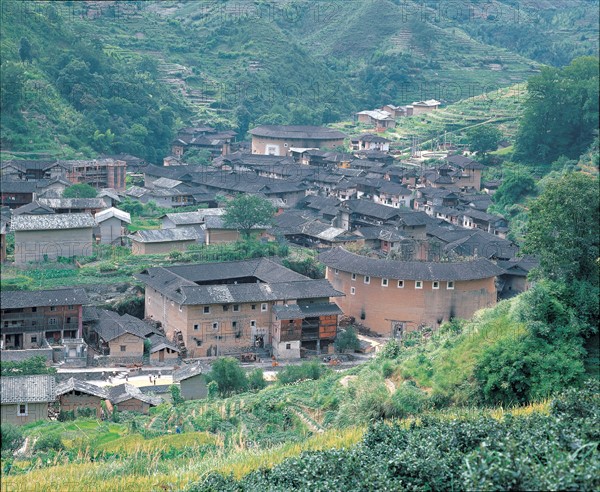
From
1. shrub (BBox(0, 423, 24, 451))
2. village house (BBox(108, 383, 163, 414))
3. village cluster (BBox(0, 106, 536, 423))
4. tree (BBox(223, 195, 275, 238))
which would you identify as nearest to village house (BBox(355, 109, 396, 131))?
village cluster (BBox(0, 106, 536, 423))

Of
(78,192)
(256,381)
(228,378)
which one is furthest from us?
(78,192)

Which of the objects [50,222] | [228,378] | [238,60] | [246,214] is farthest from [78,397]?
[238,60]

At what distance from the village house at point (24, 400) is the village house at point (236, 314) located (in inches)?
124

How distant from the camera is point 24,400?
22.6 ft

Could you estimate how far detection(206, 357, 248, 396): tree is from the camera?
27.5ft

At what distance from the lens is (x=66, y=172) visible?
1552 centimetres

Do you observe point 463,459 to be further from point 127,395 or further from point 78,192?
point 78,192

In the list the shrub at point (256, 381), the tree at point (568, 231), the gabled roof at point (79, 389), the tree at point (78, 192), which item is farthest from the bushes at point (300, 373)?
the tree at point (78, 192)

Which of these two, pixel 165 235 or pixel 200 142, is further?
pixel 200 142

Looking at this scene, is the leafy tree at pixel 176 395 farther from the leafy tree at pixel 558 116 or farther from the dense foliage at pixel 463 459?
the leafy tree at pixel 558 116

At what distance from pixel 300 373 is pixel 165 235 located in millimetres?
5275

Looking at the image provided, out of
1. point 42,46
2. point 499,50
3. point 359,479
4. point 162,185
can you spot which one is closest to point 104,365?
point 359,479

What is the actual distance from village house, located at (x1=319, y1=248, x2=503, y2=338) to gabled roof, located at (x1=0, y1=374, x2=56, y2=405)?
507 centimetres

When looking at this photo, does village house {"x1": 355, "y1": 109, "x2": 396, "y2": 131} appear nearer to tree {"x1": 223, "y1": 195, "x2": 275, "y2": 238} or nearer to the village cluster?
the village cluster
